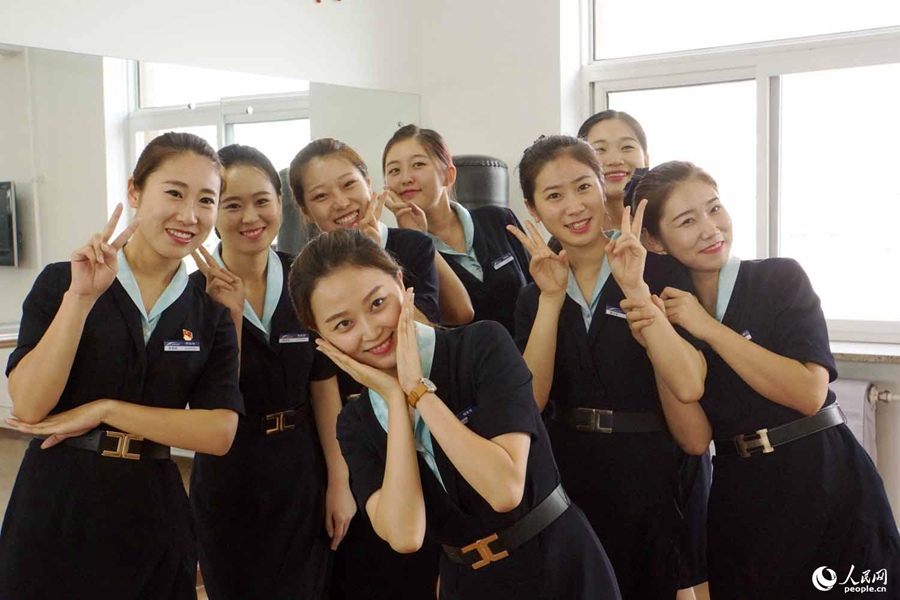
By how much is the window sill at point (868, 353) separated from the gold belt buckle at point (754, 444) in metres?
1.84

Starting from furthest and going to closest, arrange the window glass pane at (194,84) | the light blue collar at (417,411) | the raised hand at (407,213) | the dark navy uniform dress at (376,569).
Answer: the window glass pane at (194,84) < the raised hand at (407,213) < the dark navy uniform dress at (376,569) < the light blue collar at (417,411)

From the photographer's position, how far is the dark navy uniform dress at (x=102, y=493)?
5.65 ft

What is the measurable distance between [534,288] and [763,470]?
66 cm

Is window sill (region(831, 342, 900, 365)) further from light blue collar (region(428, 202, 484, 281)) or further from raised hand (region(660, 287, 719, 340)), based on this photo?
raised hand (region(660, 287, 719, 340))

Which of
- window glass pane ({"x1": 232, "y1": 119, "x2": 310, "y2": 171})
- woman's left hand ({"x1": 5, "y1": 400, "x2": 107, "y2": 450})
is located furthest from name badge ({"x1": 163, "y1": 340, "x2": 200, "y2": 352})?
window glass pane ({"x1": 232, "y1": 119, "x2": 310, "y2": 171})

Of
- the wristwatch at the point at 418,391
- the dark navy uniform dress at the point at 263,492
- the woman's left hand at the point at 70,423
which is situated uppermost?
the wristwatch at the point at 418,391

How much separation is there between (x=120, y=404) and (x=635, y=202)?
4.02ft

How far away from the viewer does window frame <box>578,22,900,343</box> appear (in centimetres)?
373

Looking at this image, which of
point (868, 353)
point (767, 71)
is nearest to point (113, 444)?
point (868, 353)

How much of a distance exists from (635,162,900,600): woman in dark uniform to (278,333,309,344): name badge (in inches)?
31.8

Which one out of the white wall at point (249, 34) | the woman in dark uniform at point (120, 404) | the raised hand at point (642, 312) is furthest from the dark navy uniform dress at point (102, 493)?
the white wall at point (249, 34)

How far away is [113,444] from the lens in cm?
175

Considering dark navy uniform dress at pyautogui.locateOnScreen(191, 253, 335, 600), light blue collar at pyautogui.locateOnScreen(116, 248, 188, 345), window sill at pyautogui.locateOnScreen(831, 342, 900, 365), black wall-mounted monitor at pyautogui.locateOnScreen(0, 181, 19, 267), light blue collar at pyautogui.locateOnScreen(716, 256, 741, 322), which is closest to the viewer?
light blue collar at pyautogui.locateOnScreen(116, 248, 188, 345)

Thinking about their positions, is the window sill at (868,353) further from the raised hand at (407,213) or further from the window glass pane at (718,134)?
the raised hand at (407,213)
